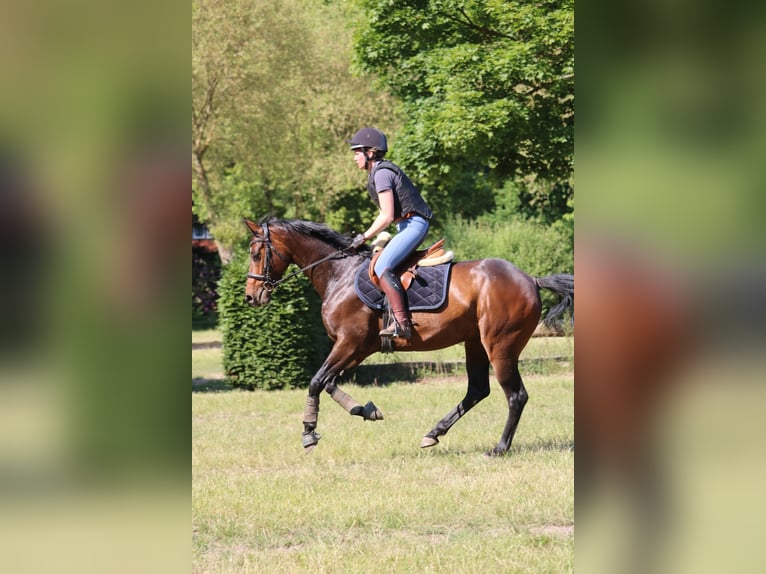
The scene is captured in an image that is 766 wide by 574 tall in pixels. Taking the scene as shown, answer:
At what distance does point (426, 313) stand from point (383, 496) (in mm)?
2305

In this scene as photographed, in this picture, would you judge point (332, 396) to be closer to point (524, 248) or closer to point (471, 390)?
point (471, 390)

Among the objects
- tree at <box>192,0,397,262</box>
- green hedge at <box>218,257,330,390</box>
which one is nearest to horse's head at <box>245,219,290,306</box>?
green hedge at <box>218,257,330,390</box>

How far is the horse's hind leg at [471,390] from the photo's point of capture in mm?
9375

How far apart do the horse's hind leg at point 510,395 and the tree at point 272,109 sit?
717 inches

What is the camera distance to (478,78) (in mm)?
17094

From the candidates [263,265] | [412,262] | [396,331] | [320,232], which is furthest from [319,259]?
[396,331]

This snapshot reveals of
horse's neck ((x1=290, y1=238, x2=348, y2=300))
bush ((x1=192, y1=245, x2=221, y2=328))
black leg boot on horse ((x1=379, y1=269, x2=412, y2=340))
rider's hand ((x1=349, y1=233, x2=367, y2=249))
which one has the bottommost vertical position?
bush ((x1=192, y1=245, x2=221, y2=328))

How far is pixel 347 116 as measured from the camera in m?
28.3

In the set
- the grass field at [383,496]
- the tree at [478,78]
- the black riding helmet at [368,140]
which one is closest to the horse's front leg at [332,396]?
the grass field at [383,496]

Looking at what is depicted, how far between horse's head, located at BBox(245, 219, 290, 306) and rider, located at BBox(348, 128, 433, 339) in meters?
1.25

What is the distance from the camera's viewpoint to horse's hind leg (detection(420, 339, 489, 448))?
30.8 feet

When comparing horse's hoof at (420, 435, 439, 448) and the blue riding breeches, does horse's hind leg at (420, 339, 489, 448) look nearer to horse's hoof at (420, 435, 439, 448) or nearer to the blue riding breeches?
horse's hoof at (420, 435, 439, 448)
